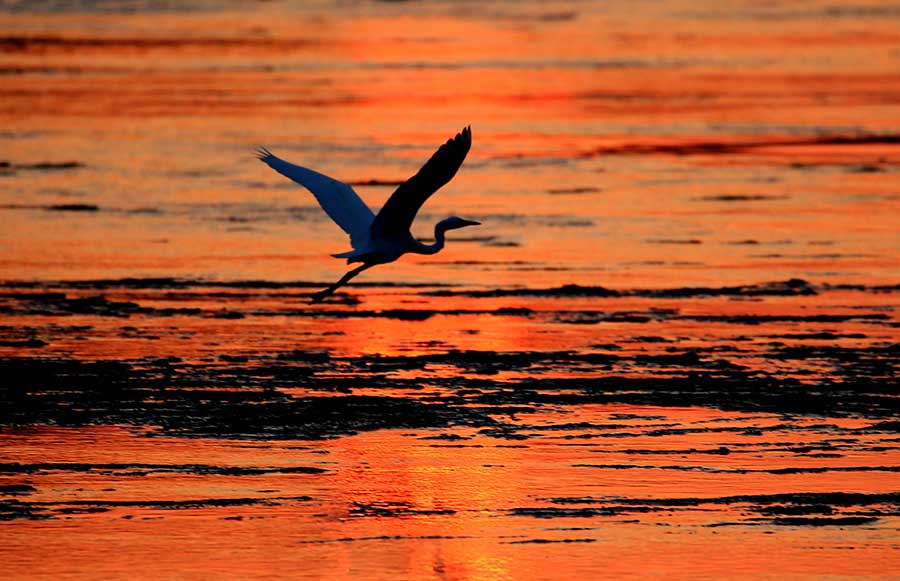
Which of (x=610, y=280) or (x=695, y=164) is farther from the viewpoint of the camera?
(x=695, y=164)

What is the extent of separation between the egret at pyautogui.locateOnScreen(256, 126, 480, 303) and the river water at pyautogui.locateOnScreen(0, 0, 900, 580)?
93 centimetres

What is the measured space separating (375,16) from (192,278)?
2799cm

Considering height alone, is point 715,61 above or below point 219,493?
above

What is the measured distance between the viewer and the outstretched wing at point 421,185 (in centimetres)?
1238

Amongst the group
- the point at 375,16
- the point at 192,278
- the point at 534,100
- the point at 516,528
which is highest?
the point at 375,16

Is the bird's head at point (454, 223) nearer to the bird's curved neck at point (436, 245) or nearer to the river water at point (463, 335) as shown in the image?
the bird's curved neck at point (436, 245)

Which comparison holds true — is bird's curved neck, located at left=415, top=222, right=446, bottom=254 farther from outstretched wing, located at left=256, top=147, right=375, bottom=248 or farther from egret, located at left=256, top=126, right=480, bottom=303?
outstretched wing, located at left=256, top=147, right=375, bottom=248

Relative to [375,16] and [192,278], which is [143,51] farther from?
[192,278]

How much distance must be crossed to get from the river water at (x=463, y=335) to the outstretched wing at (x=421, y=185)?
117 cm

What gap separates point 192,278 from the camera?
18.5m

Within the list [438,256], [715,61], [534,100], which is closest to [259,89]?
[534,100]

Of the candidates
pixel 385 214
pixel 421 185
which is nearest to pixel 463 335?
pixel 385 214

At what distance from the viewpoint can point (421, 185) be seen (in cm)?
1314

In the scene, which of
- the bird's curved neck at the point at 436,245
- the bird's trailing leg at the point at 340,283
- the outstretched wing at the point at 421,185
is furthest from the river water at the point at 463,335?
the outstretched wing at the point at 421,185
